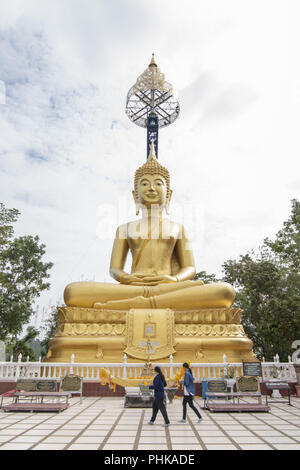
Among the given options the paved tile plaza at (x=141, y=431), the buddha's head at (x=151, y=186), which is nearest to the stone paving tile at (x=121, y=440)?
the paved tile plaza at (x=141, y=431)

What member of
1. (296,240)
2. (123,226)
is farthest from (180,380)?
(296,240)

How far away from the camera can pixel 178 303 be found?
9.94 metres

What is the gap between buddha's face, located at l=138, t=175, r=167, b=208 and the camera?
1298cm

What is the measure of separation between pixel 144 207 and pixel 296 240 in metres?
6.24

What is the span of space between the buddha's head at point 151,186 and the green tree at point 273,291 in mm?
5572

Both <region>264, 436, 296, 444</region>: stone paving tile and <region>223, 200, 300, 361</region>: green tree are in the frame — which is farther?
<region>223, 200, 300, 361</region>: green tree

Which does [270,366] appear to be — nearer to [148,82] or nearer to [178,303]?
[178,303]

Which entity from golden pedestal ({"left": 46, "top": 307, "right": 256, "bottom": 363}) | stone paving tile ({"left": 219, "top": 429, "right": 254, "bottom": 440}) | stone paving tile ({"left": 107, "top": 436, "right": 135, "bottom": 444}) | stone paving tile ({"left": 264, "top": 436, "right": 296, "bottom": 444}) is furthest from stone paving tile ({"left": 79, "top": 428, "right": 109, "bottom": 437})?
golden pedestal ({"left": 46, "top": 307, "right": 256, "bottom": 363})

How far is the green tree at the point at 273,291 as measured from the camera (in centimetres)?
1473

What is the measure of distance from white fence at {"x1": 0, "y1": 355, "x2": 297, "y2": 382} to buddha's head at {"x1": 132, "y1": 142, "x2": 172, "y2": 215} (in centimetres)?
662

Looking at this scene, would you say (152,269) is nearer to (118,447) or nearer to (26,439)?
(26,439)

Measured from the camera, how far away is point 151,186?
42.7 ft

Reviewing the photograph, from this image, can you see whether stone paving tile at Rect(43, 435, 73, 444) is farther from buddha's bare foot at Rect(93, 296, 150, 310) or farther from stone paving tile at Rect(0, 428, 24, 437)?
buddha's bare foot at Rect(93, 296, 150, 310)

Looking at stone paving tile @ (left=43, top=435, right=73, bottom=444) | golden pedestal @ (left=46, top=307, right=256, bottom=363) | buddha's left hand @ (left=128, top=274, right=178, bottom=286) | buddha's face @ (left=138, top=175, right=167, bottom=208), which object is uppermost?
buddha's face @ (left=138, top=175, right=167, bottom=208)
